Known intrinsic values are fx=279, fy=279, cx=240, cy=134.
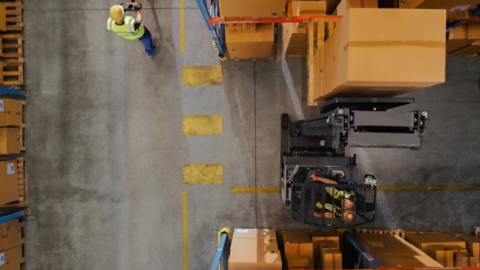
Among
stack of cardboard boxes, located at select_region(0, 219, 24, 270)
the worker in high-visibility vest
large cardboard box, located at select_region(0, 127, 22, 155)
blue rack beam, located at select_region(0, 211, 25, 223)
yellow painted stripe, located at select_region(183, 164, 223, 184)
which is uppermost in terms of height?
the worker in high-visibility vest

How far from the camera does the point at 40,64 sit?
219 inches

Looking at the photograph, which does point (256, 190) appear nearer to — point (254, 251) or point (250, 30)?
point (254, 251)

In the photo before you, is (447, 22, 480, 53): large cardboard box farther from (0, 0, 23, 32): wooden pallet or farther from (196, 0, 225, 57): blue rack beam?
(0, 0, 23, 32): wooden pallet

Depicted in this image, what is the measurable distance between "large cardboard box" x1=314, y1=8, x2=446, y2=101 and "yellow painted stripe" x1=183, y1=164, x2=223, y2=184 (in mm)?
3391

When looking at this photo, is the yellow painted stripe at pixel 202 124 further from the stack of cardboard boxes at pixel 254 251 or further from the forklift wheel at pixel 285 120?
the stack of cardboard boxes at pixel 254 251

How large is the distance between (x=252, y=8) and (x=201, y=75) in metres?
2.18

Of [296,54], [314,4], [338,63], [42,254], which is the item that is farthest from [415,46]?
[42,254]

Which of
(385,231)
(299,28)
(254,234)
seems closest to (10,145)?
(254,234)

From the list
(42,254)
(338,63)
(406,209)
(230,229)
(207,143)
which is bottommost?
(42,254)

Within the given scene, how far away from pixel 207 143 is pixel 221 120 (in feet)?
1.72

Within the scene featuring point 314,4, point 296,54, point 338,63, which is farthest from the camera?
point 296,54

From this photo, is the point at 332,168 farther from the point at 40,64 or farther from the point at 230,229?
the point at 40,64

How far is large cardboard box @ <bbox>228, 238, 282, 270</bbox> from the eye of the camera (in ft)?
13.3

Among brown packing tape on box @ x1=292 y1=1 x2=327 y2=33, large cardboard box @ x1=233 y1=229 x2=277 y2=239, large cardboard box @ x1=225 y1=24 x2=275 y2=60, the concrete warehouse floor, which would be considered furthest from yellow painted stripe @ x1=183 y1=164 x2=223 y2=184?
brown packing tape on box @ x1=292 y1=1 x2=327 y2=33
